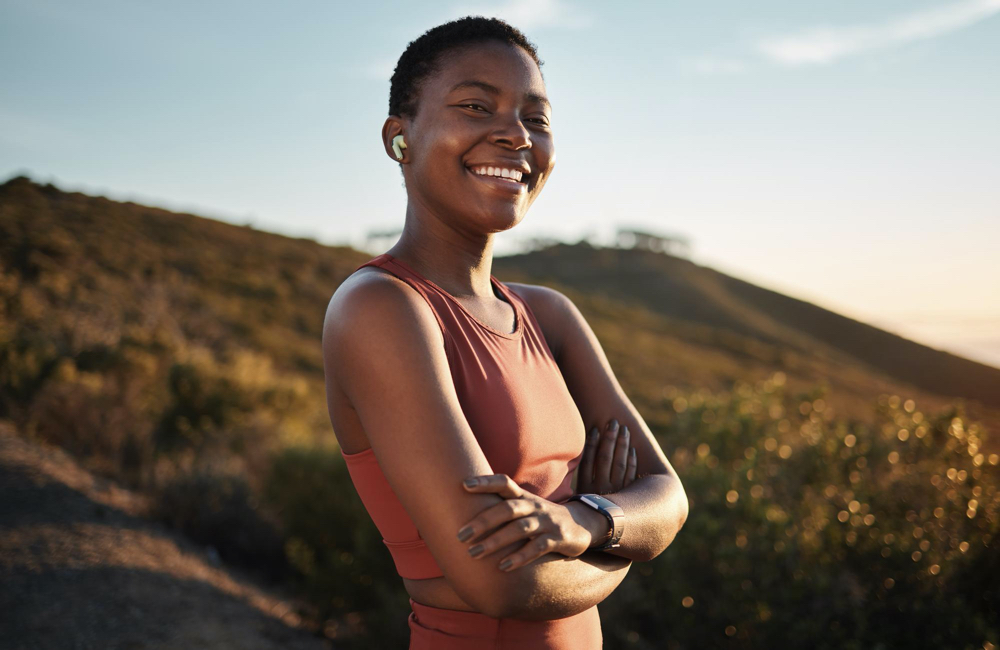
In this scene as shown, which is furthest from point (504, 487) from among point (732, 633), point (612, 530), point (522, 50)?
point (732, 633)

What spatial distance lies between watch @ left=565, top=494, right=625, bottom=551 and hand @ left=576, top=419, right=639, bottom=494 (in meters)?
0.28

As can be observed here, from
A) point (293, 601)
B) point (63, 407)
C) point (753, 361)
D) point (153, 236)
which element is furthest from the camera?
point (753, 361)

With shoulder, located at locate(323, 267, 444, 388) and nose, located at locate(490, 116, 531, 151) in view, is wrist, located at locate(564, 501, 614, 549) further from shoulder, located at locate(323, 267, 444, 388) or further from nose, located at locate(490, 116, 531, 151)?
nose, located at locate(490, 116, 531, 151)

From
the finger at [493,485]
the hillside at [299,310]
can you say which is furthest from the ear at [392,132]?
the hillside at [299,310]

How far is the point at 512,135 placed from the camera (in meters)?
1.63

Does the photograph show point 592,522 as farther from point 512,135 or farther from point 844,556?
point 844,556

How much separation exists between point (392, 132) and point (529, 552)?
3.49 feet

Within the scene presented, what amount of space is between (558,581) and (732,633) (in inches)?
127

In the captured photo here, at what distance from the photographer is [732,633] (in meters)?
4.11

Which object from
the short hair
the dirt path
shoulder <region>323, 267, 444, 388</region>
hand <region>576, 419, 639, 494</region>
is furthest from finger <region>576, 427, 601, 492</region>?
the dirt path

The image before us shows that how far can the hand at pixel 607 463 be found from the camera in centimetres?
192

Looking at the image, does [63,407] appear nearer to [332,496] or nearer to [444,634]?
[332,496]

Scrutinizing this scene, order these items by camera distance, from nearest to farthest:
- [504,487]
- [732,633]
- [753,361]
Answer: [504,487], [732,633], [753,361]

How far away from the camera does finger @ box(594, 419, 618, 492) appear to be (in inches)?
75.2
